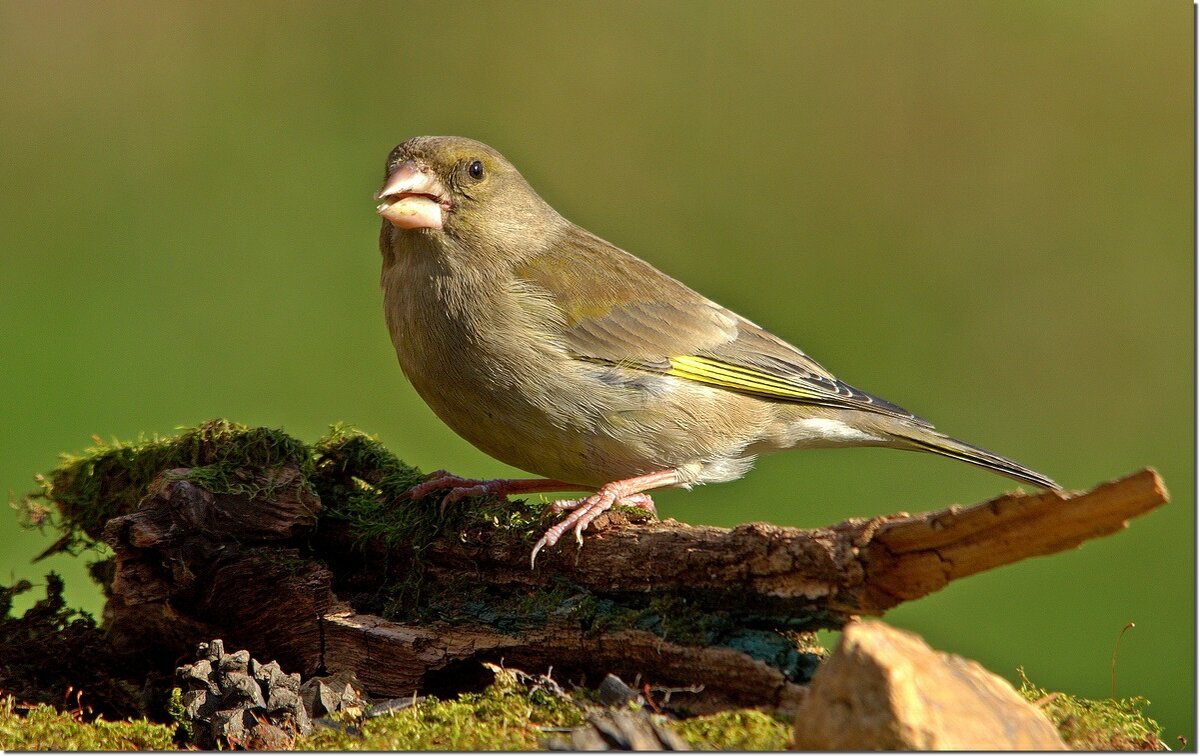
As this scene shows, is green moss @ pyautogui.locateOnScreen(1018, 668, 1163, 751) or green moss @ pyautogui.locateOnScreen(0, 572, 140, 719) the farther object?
green moss @ pyautogui.locateOnScreen(0, 572, 140, 719)

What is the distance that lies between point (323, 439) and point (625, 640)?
193cm

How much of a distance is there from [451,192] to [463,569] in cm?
173

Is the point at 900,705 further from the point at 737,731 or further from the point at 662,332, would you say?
the point at 662,332

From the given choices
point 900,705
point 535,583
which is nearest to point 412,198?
point 535,583

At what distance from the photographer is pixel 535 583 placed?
4094mm

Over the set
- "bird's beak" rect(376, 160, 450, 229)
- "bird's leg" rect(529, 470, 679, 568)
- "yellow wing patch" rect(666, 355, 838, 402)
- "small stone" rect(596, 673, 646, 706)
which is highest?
"bird's beak" rect(376, 160, 450, 229)

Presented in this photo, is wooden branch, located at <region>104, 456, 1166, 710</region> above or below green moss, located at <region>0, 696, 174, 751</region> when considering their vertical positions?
above

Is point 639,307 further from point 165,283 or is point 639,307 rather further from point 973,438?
point 165,283

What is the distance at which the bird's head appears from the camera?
497 centimetres

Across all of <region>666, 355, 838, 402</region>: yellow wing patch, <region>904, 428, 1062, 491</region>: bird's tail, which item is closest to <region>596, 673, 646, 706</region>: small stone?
<region>666, 355, 838, 402</region>: yellow wing patch

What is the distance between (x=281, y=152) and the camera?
9781mm

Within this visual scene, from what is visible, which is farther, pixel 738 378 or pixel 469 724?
pixel 738 378

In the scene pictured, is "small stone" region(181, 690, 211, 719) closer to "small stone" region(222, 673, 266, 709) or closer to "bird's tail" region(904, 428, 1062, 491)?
"small stone" region(222, 673, 266, 709)

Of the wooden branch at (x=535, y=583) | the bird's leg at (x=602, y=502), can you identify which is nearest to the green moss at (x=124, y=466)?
the wooden branch at (x=535, y=583)
